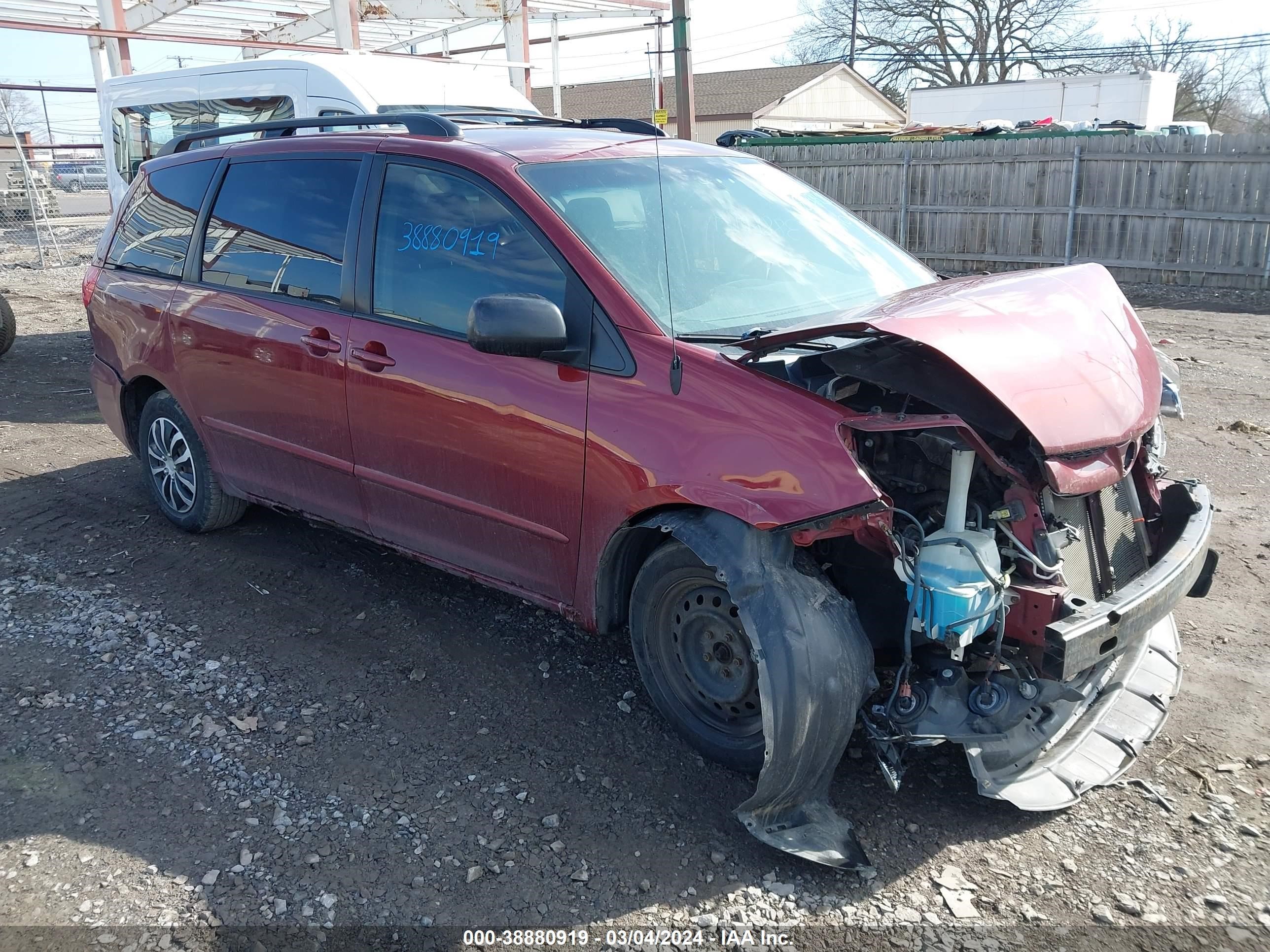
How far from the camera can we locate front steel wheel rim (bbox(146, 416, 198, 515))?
5297 millimetres

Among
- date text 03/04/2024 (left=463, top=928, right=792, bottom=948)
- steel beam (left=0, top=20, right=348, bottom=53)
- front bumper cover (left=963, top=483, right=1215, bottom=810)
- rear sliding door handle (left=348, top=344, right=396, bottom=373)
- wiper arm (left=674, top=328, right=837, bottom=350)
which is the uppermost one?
steel beam (left=0, top=20, right=348, bottom=53)

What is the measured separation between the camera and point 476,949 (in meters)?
2.68

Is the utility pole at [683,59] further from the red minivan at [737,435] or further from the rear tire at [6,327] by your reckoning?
the rear tire at [6,327]

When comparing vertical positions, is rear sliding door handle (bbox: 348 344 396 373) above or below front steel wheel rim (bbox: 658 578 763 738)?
above

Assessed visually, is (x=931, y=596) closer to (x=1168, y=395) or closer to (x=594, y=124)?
Result: (x=1168, y=395)

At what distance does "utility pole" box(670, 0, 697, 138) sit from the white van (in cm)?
155

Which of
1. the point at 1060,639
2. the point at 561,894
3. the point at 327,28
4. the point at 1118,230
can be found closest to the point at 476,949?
the point at 561,894

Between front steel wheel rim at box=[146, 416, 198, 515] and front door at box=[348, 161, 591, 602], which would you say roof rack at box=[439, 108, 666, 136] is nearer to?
front door at box=[348, 161, 591, 602]

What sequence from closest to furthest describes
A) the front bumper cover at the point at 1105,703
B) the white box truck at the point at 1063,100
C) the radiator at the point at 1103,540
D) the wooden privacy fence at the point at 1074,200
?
the front bumper cover at the point at 1105,703 → the radiator at the point at 1103,540 → the wooden privacy fence at the point at 1074,200 → the white box truck at the point at 1063,100

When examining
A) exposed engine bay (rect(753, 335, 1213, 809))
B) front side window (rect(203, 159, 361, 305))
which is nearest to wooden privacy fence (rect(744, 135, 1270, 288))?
exposed engine bay (rect(753, 335, 1213, 809))

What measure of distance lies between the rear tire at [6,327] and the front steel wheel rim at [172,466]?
5.58m

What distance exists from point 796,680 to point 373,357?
7.00ft

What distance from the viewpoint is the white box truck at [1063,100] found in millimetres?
24047

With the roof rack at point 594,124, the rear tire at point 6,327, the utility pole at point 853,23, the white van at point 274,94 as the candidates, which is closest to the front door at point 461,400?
the roof rack at point 594,124
